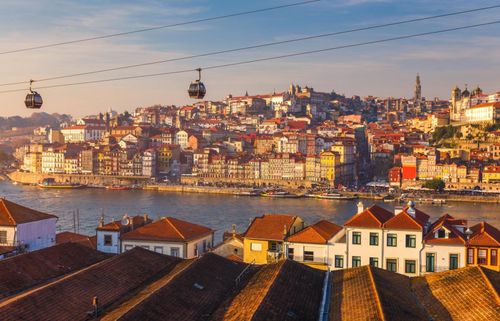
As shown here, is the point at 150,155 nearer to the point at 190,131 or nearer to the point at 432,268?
the point at 190,131

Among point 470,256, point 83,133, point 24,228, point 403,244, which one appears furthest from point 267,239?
point 83,133

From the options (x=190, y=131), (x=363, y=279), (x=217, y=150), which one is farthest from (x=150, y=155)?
(x=363, y=279)

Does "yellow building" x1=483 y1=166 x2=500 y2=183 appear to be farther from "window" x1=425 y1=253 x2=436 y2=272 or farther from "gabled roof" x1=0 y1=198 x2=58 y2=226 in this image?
"gabled roof" x1=0 y1=198 x2=58 y2=226

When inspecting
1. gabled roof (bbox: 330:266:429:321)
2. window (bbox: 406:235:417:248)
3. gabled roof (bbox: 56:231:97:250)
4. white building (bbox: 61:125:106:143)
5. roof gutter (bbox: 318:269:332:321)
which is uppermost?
white building (bbox: 61:125:106:143)

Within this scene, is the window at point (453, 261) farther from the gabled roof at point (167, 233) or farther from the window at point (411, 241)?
the gabled roof at point (167, 233)

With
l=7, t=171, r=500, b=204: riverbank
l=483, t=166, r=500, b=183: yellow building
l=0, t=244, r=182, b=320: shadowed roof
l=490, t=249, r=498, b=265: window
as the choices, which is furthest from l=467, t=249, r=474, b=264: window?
l=483, t=166, r=500, b=183: yellow building

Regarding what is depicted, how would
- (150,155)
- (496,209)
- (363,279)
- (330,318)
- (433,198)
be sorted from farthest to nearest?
(150,155) → (433,198) → (496,209) → (363,279) → (330,318)

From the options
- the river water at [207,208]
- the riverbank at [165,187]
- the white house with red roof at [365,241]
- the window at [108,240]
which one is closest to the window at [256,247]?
the white house with red roof at [365,241]
